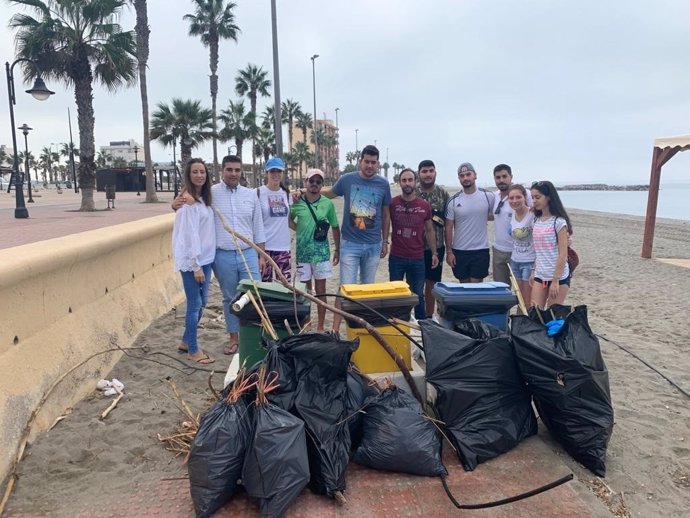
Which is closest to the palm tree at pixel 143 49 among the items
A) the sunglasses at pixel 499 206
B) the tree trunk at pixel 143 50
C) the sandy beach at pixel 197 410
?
the tree trunk at pixel 143 50

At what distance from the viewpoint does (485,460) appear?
295 centimetres

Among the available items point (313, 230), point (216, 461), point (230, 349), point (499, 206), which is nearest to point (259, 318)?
point (216, 461)

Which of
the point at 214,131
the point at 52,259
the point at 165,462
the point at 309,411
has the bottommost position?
the point at 165,462

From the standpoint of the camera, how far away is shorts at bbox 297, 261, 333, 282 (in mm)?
5035

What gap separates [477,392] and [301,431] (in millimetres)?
1129

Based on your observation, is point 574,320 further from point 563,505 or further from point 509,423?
point 563,505

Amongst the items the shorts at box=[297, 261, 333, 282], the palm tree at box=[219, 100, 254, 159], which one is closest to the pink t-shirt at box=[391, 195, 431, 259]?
the shorts at box=[297, 261, 333, 282]

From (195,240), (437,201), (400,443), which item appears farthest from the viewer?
(437,201)

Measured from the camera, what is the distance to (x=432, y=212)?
5273 millimetres

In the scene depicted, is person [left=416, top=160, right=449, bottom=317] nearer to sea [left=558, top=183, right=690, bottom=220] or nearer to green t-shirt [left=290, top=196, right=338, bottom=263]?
green t-shirt [left=290, top=196, right=338, bottom=263]

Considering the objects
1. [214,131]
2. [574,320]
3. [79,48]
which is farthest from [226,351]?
[214,131]

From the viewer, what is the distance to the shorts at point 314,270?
16.5 ft

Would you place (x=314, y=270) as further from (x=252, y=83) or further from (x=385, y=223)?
(x=252, y=83)

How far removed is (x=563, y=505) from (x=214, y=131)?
32350 mm
